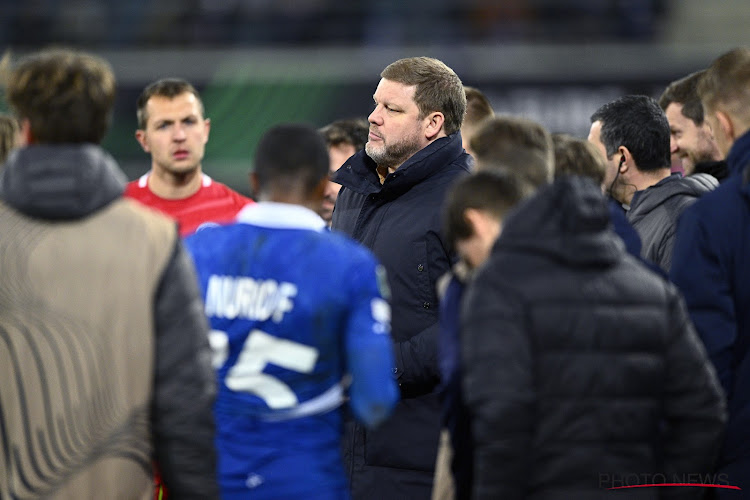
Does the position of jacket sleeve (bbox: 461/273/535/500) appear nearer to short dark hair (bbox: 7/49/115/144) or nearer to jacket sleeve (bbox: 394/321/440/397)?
short dark hair (bbox: 7/49/115/144)

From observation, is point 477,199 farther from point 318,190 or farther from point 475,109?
point 475,109

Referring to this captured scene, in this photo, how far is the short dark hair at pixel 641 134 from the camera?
4.80 metres

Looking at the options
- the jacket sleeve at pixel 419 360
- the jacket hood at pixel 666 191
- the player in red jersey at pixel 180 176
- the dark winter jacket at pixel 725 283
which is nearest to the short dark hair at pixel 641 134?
the jacket hood at pixel 666 191

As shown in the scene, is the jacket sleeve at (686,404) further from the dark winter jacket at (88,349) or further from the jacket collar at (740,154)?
the dark winter jacket at (88,349)

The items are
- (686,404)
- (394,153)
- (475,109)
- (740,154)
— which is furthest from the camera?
(475,109)

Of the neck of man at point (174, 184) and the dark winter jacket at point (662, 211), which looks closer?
the dark winter jacket at point (662, 211)

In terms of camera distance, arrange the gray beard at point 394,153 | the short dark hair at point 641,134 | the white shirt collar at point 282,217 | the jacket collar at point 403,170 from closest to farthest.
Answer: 1. the white shirt collar at point 282,217
2. the jacket collar at point 403,170
3. the gray beard at point 394,153
4. the short dark hair at point 641,134

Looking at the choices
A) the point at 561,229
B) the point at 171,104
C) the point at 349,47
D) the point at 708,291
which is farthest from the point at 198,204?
the point at 349,47

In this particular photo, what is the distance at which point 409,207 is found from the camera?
14.7ft

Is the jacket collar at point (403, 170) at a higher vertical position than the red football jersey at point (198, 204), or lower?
higher

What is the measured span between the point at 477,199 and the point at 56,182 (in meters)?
1.08

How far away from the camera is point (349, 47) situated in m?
14.9

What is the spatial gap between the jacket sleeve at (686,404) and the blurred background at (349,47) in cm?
1050

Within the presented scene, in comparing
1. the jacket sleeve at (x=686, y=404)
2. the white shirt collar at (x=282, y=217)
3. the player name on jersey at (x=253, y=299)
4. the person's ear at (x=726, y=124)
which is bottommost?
the jacket sleeve at (x=686, y=404)
